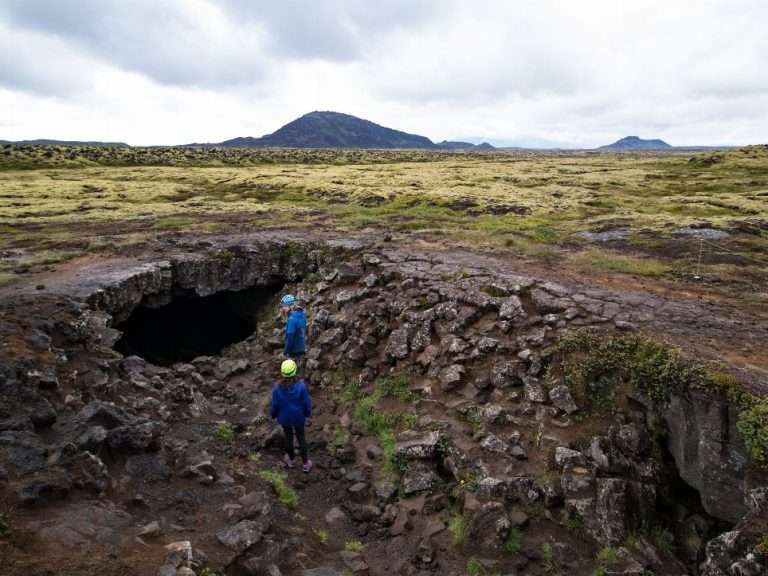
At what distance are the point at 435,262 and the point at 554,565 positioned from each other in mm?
13223

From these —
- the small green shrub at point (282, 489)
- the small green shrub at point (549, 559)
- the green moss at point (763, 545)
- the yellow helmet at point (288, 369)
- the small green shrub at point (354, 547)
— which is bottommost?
the small green shrub at point (354, 547)

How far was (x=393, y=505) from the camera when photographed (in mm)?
11383

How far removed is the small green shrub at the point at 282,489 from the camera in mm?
11234

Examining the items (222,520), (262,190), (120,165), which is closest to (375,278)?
(222,520)

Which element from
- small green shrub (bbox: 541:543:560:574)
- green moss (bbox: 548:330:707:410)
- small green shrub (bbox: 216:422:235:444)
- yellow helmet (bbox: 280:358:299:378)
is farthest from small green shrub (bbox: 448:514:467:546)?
small green shrub (bbox: 216:422:235:444)

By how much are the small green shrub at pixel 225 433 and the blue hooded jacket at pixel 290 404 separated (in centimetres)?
192

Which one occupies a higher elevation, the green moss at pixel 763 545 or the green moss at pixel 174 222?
the green moss at pixel 174 222

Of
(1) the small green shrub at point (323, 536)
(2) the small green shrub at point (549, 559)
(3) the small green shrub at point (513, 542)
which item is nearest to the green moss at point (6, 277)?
(1) the small green shrub at point (323, 536)

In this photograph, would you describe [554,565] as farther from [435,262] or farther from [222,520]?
[435,262]

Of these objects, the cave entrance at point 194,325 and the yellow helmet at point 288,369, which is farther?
the cave entrance at point 194,325

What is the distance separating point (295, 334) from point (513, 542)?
29.9 feet

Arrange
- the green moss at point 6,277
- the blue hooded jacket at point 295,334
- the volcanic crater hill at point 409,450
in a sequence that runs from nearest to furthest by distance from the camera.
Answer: the volcanic crater hill at point 409,450, the blue hooded jacket at point 295,334, the green moss at point 6,277

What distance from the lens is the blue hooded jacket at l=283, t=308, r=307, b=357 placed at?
16.1 m

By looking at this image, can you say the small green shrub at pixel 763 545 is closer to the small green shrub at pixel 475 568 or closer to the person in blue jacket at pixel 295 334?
the small green shrub at pixel 475 568
